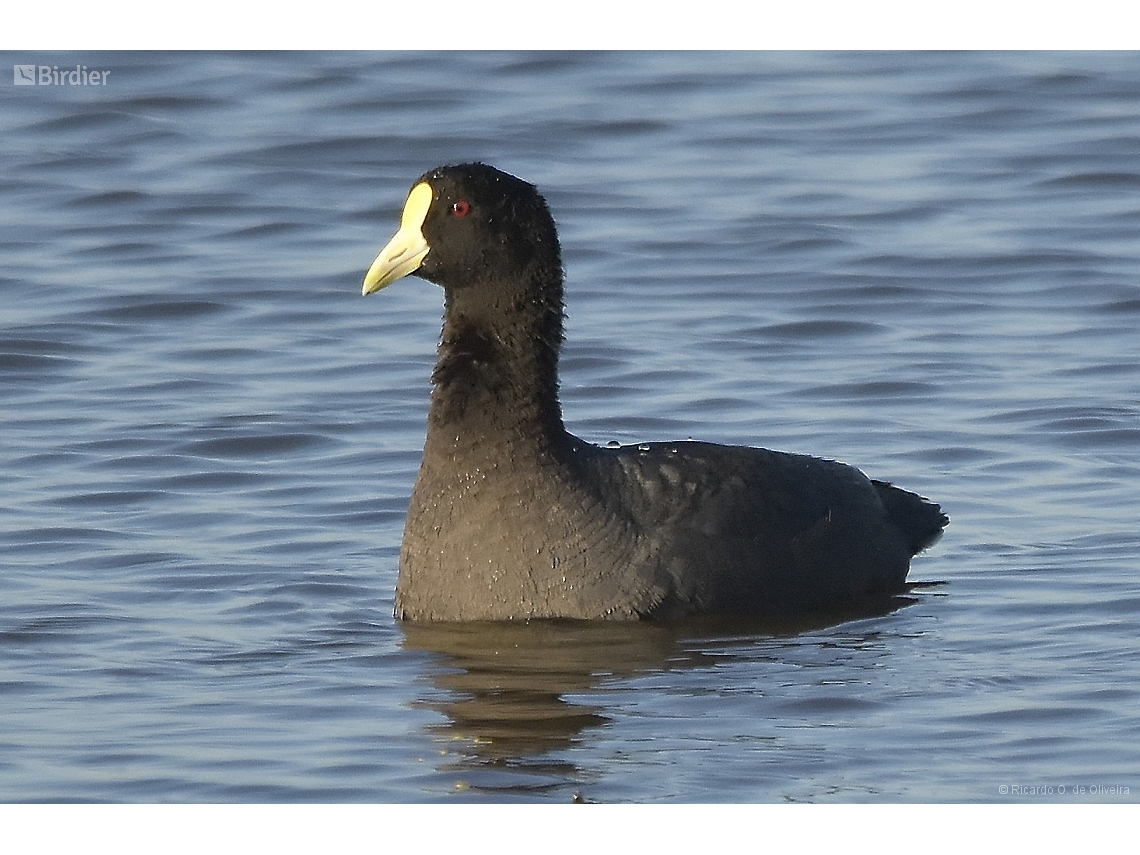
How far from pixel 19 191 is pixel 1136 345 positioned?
8225mm

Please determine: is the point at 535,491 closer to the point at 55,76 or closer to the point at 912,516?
the point at 912,516

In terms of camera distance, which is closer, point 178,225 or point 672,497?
point 672,497

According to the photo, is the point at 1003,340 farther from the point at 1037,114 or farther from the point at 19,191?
the point at 19,191

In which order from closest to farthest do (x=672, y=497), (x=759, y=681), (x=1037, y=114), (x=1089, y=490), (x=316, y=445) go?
(x=759, y=681) → (x=672, y=497) → (x=1089, y=490) → (x=316, y=445) → (x=1037, y=114)

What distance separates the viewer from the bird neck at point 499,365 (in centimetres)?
844

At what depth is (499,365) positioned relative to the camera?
27.9 feet

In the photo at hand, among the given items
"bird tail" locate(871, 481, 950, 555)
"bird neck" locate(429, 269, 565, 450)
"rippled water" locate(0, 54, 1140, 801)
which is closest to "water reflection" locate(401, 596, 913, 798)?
"rippled water" locate(0, 54, 1140, 801)

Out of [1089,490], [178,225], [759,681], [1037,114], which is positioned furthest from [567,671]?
[1037,114]

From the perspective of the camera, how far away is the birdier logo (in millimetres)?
18500

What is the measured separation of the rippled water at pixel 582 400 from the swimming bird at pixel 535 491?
18 centimetres

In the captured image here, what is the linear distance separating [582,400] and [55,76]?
8.61 m

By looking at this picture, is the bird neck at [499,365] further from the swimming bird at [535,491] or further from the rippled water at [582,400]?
the rippled water at [582,400]

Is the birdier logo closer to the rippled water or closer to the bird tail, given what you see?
the rippled water

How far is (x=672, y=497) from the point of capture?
8398 millimetres
